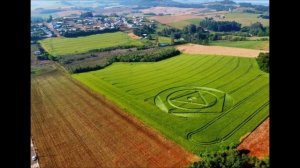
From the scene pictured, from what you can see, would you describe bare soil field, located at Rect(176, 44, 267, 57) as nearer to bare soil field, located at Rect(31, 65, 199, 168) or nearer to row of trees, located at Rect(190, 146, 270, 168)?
bare soil field, located at Rect(31, 65, 199, 168)

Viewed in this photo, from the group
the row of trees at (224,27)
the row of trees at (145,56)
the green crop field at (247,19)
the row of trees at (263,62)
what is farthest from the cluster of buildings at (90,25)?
the row of trees at (263,62)

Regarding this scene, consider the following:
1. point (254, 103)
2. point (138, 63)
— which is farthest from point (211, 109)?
point (138, 63)

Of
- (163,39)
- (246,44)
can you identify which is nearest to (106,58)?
(163,39)

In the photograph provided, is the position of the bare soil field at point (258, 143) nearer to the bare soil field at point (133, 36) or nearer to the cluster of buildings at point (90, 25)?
the bare soil field at point (133, 36)

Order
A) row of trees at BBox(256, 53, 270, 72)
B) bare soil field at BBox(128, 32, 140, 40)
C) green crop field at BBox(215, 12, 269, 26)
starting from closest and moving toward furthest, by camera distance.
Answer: row of trees at BBox(256, 53, 270, 72) → bare soil field at BBox(128, 32, 140, 40) → green crop field at BBox(215, 12, 269, 26)

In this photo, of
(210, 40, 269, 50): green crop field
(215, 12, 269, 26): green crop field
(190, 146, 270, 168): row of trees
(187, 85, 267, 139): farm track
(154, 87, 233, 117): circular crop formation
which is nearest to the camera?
(190, 146, 270, 168): row of trees

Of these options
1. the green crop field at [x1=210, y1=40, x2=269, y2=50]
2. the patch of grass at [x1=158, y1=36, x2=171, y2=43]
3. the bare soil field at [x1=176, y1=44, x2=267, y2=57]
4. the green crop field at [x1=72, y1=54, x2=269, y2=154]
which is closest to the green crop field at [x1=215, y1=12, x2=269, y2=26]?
the green crop field at [x1=210, y1=40, x2=269, y2=50]

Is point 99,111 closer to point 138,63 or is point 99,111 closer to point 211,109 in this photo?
point 211,109

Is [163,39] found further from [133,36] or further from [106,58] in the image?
[106,58]
